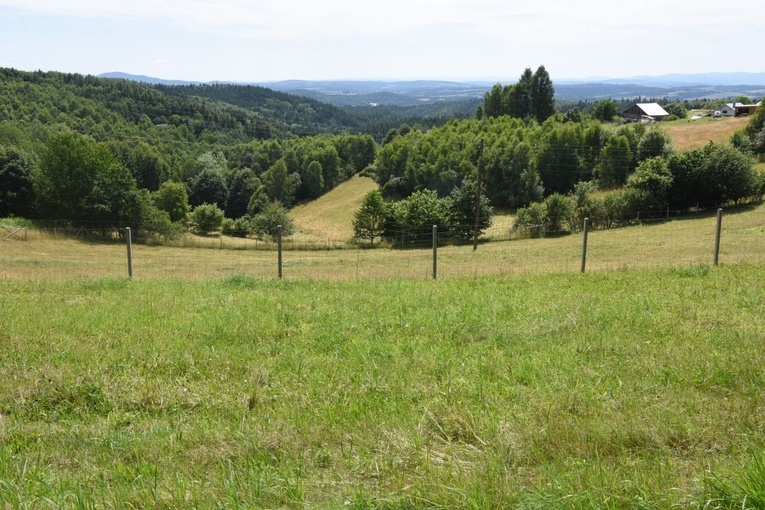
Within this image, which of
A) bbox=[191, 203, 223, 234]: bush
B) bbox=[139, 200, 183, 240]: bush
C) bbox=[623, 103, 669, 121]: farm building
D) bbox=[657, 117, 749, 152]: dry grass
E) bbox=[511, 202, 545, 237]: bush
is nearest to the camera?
bbox=[511, 202, 545, 237]: bush

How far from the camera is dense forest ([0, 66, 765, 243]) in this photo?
54.2m

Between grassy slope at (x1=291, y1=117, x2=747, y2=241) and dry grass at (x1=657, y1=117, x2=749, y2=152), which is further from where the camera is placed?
dry grass at (x1=657, y1=117, x2=749, y2=152)

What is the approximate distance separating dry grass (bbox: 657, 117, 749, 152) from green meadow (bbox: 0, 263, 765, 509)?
77.4 meters

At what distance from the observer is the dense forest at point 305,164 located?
54.2 meters

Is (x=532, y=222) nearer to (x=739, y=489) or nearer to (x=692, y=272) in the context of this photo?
(x=692, y=272)

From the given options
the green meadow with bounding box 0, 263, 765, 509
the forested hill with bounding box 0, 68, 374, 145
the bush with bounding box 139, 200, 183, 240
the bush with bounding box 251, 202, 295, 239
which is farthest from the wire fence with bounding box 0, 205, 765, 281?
the forested hill with bounding box 0, 68, 374, 145

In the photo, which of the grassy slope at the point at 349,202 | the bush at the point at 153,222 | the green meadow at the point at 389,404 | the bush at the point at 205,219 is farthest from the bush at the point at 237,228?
the green meadow at the point at 389,404

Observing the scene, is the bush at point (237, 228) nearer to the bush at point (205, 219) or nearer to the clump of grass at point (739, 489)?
the bush at point (205, 219)

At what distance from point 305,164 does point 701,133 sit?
6489 cm

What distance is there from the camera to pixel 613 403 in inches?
194

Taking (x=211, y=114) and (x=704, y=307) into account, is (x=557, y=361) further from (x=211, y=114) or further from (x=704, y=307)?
(x=211, y=114)

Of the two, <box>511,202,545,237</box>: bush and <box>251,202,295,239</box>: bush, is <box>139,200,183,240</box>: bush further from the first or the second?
<box>511,202,545,237</box>: bush

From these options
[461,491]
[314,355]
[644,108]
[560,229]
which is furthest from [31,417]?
[644,108]

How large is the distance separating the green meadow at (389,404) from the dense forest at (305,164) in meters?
38.2
